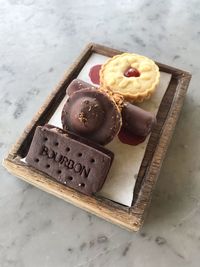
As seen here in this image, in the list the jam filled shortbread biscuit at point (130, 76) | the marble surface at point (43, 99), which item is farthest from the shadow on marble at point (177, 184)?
the jam filled shortbread biscuit at point (130, 76)

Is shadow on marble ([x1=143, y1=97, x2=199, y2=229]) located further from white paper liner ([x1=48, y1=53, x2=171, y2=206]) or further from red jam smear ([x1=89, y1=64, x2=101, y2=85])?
red jam smear ([x1=89, y1=64, x2=101, y2=85])

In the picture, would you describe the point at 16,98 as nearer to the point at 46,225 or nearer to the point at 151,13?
the point at 46,225

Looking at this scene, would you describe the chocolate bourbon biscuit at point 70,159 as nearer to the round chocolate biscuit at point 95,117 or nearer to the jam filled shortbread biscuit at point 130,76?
the round chocolate biscuit at point 95,117

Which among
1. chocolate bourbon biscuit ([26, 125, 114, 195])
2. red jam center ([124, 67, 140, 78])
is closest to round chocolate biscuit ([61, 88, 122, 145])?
chocolate bourbon biscuit ([26, 125, 114, 195])

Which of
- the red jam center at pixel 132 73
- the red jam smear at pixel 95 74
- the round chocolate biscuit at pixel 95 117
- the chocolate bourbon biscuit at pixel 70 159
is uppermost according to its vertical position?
the red jam center at pixel 132 73

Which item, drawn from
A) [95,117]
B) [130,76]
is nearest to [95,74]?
[130,76]
